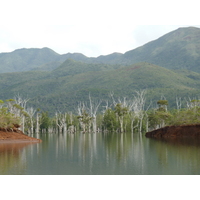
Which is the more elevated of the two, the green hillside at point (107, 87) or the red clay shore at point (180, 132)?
the green hillside at point (107, 87)

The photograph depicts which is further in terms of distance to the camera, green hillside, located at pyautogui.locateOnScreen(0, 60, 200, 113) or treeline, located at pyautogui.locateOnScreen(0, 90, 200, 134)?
green hillside, located at pyautogui.locateOnScreen(0, 60, 200, 113)

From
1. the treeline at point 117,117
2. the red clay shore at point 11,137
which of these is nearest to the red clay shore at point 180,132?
the treeline at point 117,117

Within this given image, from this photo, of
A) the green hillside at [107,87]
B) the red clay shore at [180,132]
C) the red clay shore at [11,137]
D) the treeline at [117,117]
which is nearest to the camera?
the red clay shore at [11,137]

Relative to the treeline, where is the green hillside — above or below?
above

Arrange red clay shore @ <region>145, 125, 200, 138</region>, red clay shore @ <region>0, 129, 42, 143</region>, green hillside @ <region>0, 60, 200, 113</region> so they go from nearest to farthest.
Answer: red clay shore @ <region>0, 129, 42, 143</region>, red clay shore @ <region>145, 125, 200, 138</region>, green hillside @ <region>0, 60, 200, 113</region>

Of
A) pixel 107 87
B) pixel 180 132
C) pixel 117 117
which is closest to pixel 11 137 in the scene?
pixel 180 132

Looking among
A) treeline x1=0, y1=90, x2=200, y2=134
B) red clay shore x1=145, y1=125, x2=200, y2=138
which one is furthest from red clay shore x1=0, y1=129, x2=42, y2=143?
red clay shore x1=145, y1=125, x2=200, y2=138

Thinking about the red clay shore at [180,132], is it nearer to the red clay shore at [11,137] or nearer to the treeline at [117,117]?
the treeline at [117,117]

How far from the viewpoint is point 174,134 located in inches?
1898

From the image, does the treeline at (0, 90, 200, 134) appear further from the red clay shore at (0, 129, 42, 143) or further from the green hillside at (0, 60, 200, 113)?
the green hillside at (0, 60, 200, 113)

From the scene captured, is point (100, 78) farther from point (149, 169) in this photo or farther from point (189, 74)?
point (149, 169)

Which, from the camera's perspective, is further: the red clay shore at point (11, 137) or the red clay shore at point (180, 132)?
the red clay shore at point (180, 132)

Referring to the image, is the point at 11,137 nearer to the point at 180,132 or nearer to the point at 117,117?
the point at 180,132

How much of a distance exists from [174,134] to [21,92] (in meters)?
143
